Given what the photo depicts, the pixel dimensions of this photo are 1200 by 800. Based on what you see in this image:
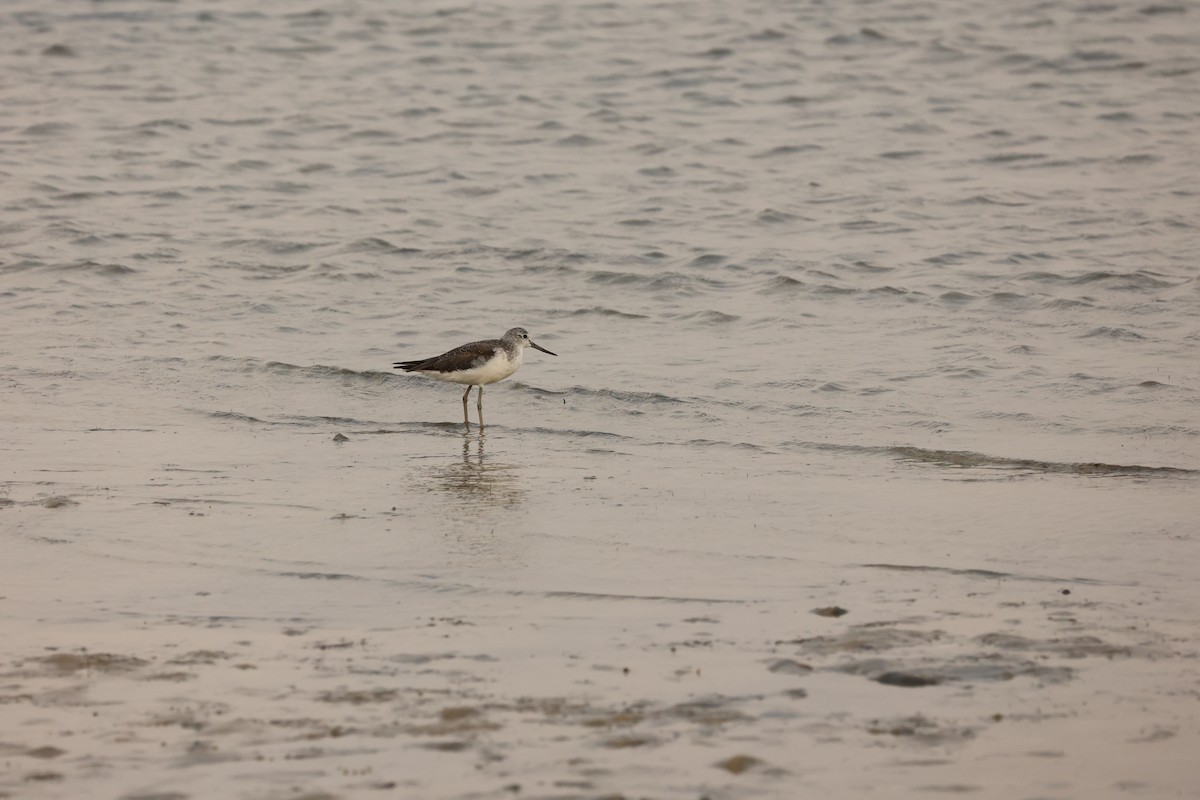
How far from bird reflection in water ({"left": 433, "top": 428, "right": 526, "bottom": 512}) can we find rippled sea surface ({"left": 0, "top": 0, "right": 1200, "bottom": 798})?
6 cm

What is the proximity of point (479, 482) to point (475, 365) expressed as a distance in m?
1.98

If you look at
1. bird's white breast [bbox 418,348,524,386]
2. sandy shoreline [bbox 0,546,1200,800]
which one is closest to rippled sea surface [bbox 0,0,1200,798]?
sandy shoreline [bbox 0,546,1200,800]

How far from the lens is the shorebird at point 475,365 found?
36.2 ft

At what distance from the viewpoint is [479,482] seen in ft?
30.2

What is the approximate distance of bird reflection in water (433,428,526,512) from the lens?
340 inches

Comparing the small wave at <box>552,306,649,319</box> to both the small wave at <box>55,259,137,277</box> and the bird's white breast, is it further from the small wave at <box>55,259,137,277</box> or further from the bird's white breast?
the small wave at <box>55,259,137,277</box>

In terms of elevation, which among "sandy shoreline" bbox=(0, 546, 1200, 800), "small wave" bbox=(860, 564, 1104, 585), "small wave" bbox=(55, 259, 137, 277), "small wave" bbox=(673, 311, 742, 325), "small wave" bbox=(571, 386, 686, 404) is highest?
"sandy shoreline" bbox=(0, 546, 1200, 800)

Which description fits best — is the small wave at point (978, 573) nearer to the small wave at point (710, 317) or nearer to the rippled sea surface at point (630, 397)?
the rippled sea surface at point (630, 397)

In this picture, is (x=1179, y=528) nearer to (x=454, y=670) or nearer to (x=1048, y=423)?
(x=1048, y=423)

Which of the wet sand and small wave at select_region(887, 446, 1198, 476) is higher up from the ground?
the wet sand

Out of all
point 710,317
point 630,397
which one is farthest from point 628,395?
point 710,317

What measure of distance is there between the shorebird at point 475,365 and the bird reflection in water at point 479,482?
0.90 metres

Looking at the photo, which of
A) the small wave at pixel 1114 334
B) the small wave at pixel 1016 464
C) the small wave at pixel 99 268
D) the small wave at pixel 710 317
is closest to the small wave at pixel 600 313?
the small wave at pixel 710 317

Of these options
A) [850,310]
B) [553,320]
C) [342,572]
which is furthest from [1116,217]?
[342,572]
